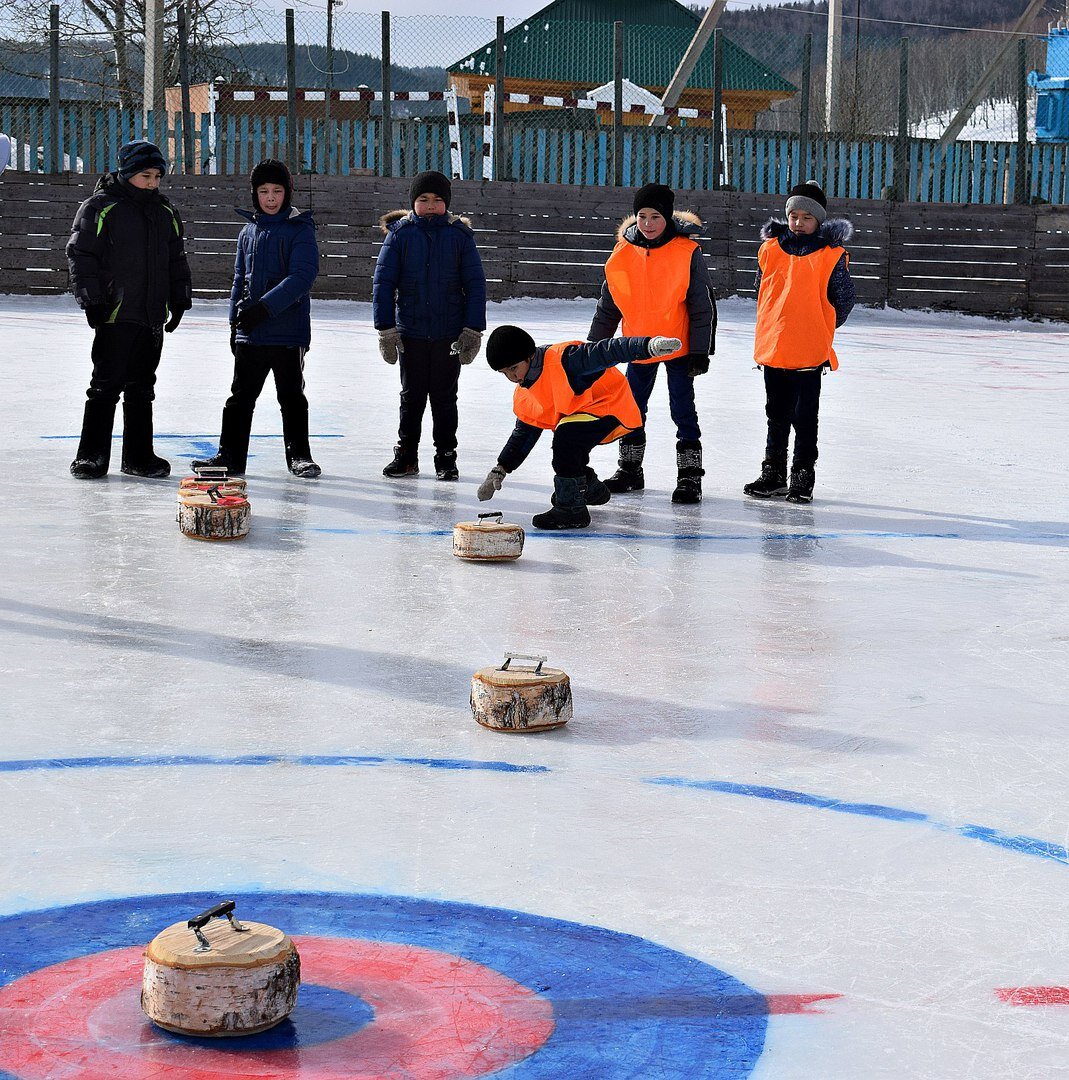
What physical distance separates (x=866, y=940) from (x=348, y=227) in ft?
60.9

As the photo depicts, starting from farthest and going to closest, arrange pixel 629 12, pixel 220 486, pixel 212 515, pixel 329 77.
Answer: pixel 629 12, pixel 329 77, pixel 220 486, pixel 212 515

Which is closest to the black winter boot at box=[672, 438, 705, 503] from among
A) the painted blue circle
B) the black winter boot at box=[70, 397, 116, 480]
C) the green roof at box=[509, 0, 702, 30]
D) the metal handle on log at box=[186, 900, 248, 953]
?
the black winter boot at box=[70, 397, 116, 480]

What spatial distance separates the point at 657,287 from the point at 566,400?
940 millimetres

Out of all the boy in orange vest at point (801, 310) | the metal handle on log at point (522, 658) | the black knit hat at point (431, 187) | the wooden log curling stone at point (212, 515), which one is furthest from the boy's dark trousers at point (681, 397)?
the metal handle on log at point (522, 658)

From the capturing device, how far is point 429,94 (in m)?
21.9

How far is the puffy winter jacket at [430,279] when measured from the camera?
25.6 ft

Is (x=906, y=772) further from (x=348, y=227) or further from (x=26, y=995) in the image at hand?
(x=348, y=227)

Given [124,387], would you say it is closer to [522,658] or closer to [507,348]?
[507,348]

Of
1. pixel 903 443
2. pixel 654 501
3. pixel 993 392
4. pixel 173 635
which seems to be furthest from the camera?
pixel 993 392

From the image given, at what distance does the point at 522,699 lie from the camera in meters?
3.89

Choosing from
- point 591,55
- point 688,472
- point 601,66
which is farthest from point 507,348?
point 601,66

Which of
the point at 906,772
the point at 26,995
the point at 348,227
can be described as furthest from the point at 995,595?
the point at 348,227

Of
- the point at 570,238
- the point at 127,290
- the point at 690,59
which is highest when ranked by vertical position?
the point at 690,59

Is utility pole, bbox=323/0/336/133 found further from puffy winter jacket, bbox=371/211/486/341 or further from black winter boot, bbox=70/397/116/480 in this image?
black winter boot, bbox=70/397/116/480
